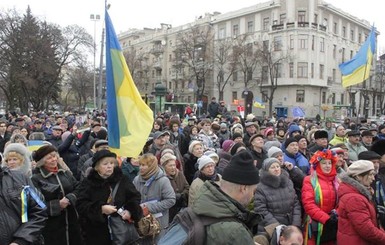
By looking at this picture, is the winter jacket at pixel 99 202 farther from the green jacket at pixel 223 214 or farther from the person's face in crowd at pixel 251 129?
the person's face in crowd at pixel 251 129

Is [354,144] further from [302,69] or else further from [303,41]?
[303,41]

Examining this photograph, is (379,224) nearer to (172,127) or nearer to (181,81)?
(172,127)

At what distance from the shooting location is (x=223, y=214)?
91.3 inches

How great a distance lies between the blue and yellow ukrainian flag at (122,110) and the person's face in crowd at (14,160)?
109 cm

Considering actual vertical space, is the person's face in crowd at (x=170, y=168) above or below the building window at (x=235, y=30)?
below

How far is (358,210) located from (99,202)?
108 inches

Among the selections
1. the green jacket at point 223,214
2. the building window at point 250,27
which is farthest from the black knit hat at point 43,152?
the building window at point 250,27

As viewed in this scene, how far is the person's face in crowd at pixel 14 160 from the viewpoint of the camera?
4.47m

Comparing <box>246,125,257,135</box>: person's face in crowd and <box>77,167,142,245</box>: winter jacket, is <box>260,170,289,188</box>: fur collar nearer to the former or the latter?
<box>77,167,142,245</box>: winter jacket

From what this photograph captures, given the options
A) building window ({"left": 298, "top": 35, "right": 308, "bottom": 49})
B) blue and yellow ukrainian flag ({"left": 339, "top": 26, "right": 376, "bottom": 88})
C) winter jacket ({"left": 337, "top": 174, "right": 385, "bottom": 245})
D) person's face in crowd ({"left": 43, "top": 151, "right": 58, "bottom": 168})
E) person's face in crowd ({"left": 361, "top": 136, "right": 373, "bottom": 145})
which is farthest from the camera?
building window ({"left": 298, "top": 35, "right": 308, "bottom": 49})

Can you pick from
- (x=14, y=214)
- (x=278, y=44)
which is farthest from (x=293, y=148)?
(x=278, y=44)

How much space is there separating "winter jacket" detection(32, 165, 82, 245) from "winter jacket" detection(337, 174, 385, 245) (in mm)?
2931

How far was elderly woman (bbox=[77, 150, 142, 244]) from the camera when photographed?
4295mm

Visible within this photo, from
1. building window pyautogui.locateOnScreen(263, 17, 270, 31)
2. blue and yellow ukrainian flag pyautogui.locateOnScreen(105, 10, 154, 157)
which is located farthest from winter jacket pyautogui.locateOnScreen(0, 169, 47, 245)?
building window pyautogui.locateOnScreen(263, 17, 270, 31)
